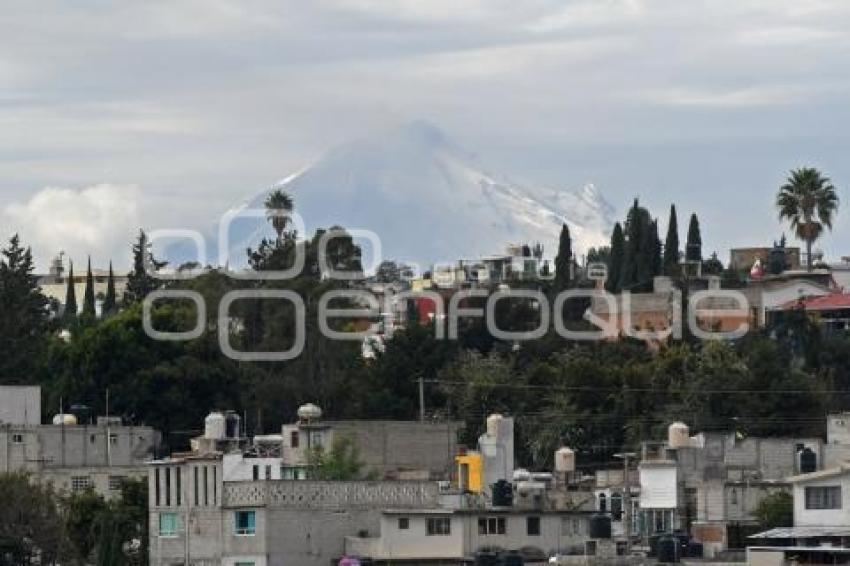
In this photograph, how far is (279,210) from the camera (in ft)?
622

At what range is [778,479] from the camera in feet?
334

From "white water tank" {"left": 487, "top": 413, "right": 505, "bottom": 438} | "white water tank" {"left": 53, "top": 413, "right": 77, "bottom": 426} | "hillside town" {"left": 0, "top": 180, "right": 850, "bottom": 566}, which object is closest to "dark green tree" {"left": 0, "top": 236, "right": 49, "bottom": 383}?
"hillside town" {"left": 0, "top": 180, "right": 850, "bottom": 566}

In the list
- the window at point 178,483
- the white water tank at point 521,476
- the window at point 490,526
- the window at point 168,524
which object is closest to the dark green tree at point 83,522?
the window at point 168,524

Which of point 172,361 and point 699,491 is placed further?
point 172,361

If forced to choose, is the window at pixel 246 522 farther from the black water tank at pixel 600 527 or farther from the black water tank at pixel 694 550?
the black water tank at pixel 694 550

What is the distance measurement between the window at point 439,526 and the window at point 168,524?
7807 mm

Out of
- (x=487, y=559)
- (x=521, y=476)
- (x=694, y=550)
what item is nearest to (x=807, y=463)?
(x=521, y=476)

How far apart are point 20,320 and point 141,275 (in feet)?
63.4

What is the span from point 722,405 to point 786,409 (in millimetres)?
2443

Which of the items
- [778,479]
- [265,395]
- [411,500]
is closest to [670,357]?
[265,395]

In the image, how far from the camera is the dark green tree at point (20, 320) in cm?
14938

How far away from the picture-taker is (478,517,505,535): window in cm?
8650

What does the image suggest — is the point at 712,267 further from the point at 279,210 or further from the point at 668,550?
the point at 668,550

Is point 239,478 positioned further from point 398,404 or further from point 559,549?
point 398,404
